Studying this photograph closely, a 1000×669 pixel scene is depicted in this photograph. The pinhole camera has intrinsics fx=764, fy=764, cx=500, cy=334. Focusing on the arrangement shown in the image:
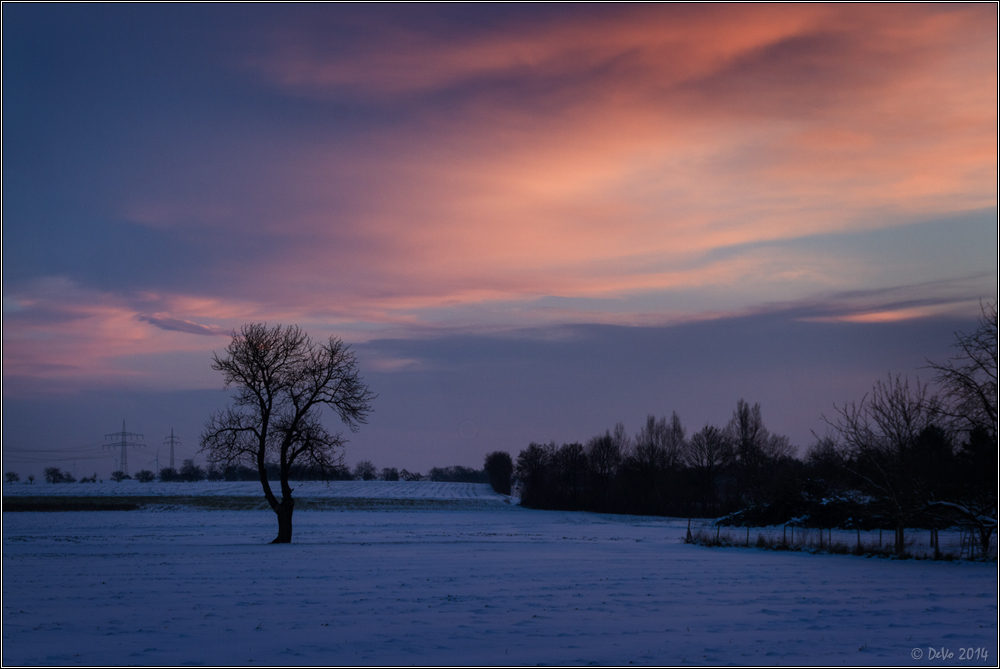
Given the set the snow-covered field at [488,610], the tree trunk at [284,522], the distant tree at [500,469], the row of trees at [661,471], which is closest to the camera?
the snow-covered field at [488,610]

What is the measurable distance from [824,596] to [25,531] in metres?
43.7

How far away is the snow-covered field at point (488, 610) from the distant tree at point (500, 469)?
5915 inches

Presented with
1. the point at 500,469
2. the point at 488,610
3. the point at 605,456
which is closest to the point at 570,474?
the point at 605,456

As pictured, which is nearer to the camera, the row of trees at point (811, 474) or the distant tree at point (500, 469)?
the row of trees at point (811, 474)

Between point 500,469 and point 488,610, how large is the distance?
553 feet

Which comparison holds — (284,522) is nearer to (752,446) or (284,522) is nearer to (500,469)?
(752,446)

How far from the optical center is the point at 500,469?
180875 millimetres

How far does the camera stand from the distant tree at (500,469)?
6885 inches

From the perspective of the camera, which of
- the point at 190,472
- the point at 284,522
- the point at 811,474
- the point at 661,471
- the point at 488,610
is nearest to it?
the point at 488,610

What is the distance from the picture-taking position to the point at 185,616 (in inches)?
529

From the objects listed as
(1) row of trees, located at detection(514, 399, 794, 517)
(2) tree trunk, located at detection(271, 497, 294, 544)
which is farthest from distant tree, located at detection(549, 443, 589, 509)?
(2) tree trunk, located at detection(271, 497, 294, 544)

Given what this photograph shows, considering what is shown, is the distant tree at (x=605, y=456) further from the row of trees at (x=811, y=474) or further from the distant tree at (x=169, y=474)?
the distant tree at (x=169, y=474)

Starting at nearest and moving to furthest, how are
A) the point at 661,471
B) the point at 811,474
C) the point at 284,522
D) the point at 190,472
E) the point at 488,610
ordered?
the point at 488,610 < the point at 284,522 < the point at 811,474 < the point at 661,471 < the point at 190,472

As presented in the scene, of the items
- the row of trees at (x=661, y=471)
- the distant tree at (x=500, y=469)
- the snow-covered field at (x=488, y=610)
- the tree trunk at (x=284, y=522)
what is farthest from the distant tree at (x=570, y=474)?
the snow-covered field at (x=488, y=610)
